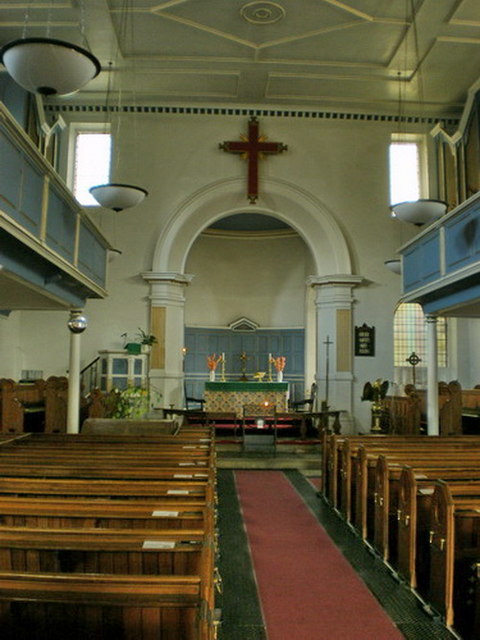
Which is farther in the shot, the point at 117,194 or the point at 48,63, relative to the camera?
the point at 117,194

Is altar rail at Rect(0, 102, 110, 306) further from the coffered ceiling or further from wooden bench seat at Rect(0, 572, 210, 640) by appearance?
the coffered ceiling

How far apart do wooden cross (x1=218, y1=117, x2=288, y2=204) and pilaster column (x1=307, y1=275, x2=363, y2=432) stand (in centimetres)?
289

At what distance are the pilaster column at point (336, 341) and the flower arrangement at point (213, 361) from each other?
279cm

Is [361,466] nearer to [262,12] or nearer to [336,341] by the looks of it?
[336,341]

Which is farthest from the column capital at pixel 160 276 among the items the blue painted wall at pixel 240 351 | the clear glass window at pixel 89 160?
the blue painted wall at pixel 240 351

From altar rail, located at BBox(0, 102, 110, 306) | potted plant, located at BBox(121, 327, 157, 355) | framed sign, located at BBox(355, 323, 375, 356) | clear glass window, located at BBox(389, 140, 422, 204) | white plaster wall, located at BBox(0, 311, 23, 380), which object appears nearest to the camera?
altar rail, located at BBox(0, 102, 110, 306)

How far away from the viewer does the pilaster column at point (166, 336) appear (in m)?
13.7

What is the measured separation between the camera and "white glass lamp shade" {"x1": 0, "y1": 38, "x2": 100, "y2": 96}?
537cm

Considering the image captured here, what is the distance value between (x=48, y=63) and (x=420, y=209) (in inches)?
236

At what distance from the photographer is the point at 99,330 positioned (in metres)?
13.9

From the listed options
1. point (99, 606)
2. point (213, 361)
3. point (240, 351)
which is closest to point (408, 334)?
point (240, 351)

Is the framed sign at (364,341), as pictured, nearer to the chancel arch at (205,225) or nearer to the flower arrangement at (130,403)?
the chancel arch at (205,225)

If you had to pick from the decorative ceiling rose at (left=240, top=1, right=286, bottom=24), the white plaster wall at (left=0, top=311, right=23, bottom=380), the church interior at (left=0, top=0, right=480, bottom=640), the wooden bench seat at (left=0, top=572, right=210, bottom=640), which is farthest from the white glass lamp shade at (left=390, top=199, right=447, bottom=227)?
the white plaster wall at (left=0, top=311, right=23, bottom=380)

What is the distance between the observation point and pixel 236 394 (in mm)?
13711
